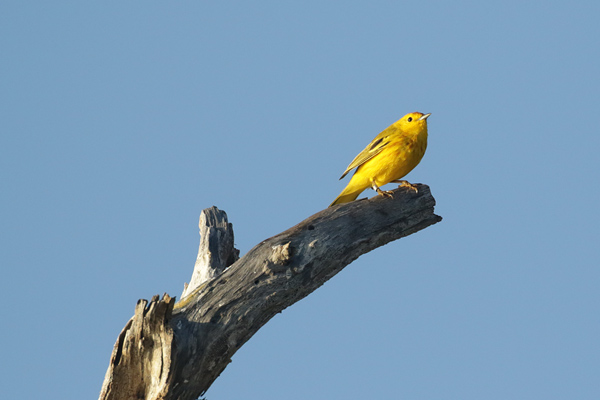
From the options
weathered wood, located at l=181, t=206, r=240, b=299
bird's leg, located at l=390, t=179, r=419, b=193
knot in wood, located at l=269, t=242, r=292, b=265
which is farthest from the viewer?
bird's leg, located at l=390, t=179, r=419, b=193

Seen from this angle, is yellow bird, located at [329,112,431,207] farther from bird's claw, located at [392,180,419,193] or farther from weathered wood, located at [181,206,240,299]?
weathered wood, located at [181,206,240,299]

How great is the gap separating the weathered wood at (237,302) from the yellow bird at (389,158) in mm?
775

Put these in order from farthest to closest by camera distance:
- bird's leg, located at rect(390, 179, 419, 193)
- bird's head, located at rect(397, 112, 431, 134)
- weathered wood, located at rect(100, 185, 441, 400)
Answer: bird's head, located at rect(397, 112, 431, 134) → bird's leg, located at rect(390, 179, 419, 193) → weathered wood, located at rect(100, 185, 441, 400)

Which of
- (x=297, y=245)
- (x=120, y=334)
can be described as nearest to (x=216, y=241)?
(x=297, y=245)

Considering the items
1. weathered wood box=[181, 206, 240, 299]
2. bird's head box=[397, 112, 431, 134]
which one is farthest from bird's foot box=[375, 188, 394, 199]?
weathered wood box=[181, 206, 240, 299]

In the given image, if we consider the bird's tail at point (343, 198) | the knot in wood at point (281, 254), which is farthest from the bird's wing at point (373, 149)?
the knot in wood at point (281, 254)

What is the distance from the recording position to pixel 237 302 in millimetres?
7672

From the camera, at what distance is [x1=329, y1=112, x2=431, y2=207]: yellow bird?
941cm

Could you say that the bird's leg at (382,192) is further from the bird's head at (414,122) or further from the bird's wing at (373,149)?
the bird's head at (414,122)

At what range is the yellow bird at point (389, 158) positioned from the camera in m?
9.41

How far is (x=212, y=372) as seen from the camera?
758 cm

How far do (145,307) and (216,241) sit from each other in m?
2.58

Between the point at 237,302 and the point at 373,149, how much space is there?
335 centimetres

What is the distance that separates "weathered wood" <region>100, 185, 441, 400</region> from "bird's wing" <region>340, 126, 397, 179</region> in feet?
3.45
